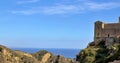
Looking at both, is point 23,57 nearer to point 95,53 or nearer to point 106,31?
point 106,31

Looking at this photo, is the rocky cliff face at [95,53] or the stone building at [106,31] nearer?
the rocky cliff face at [95,53]

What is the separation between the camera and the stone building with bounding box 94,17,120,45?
8289 cm

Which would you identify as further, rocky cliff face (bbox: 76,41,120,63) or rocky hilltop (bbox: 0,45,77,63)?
rocky hilltop (bbox: 0,45,77,63)

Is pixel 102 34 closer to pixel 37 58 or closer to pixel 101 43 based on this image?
pixel 101 43

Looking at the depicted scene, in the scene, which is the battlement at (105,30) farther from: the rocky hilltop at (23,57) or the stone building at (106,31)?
the rocky hilltop at (23,57)

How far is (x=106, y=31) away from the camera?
285 feet

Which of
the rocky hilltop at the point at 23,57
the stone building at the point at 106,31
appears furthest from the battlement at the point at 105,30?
the rocky hilltop at the point at 23,57

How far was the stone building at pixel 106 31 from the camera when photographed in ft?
272

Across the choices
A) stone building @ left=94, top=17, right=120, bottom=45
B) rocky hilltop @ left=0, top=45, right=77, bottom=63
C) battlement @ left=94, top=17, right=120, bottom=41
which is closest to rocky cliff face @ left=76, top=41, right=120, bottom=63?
stone building @ left=94, top=17, right=120, bottom=45

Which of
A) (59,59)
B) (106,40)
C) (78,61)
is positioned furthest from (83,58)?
(59,59)

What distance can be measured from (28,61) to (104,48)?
82540mm

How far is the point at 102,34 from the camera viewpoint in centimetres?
8769

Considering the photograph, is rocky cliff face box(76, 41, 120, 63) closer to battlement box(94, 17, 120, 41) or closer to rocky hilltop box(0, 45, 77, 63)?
battlement box(94, 17, 120, 41)

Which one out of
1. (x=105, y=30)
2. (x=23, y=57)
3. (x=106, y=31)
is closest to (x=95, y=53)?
(x=106, y=31)
